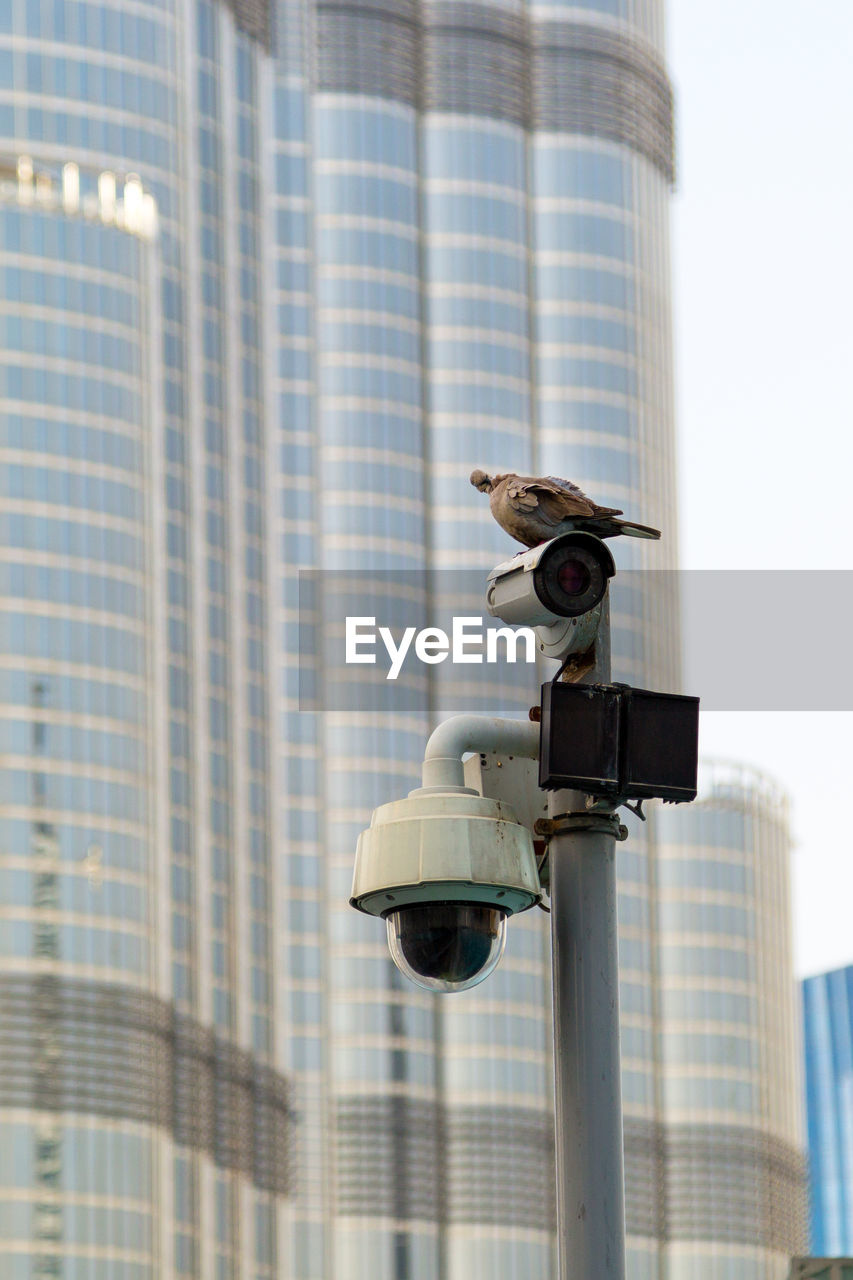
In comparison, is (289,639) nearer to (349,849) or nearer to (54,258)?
(349,849)

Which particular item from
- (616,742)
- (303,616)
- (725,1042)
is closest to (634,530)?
(616,742)

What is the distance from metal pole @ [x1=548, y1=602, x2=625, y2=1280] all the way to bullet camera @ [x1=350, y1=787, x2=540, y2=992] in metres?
0.16

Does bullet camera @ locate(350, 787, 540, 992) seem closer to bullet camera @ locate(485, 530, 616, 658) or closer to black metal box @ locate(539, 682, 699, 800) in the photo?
black metal box @ locate(539, 682, 699, 800)

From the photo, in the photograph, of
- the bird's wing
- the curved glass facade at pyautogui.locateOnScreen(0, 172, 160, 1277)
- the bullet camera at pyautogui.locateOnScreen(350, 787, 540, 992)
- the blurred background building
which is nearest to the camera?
the bullet camera at pyautogui.locateOnScreen(350, 787, 540, 992)

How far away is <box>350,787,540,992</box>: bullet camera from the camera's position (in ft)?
26.3

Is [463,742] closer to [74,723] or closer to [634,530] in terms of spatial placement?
[634,530]

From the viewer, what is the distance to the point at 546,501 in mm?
8383

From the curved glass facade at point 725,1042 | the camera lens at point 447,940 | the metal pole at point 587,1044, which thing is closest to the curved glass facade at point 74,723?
the curved glass facade at point 725,1042

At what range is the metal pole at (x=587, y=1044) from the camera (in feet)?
25.6

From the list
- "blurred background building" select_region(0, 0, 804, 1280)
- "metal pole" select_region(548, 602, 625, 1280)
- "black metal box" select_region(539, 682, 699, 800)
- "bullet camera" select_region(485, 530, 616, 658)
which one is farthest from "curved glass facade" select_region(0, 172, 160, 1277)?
"black metal box" select_region(539, 682, 699, 800)

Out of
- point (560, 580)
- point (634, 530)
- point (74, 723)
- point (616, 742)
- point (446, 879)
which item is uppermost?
point (74, 723)

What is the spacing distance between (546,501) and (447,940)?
1564 millimetres

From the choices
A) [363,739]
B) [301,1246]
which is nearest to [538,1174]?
[301,1246]

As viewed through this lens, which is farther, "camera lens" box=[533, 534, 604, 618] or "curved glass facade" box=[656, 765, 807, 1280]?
"curved glass facade" box=[656, 765, 807, 1280]
